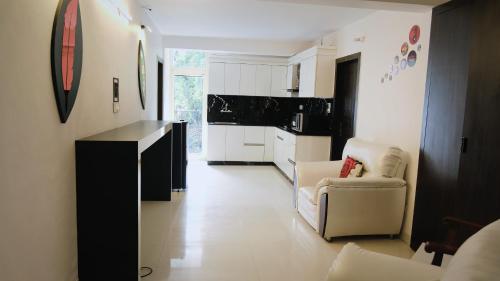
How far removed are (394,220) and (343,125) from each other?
6.56ft

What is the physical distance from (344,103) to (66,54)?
411 centimetres

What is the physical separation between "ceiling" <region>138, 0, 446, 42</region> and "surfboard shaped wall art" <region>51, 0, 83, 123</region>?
1.93 m

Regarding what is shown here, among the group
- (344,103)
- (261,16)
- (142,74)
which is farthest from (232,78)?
(142,74)

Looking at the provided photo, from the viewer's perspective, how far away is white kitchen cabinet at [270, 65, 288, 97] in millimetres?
7512

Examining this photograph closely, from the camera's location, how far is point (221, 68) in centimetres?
738

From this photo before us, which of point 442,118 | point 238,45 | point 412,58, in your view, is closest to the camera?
point 442,118

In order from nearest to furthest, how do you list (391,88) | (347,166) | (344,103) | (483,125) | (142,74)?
(483,125)
(391,88)
(347,166)
(142,74)
(344,103)

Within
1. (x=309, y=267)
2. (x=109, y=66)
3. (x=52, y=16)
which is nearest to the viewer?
(x=52, y=16)

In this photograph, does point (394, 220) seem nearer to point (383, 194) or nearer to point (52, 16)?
point (383, 194)

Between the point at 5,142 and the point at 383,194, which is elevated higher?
the point at 5,142

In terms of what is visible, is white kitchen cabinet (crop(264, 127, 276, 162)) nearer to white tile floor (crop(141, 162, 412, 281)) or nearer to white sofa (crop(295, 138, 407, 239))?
white tile floor (crop(141, 162, 412, 281))

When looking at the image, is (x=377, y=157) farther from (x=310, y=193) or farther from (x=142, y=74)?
(x=142, y=74)

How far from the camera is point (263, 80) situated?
24.6 ft

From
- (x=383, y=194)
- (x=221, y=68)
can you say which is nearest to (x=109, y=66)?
(x=383, y=194)
